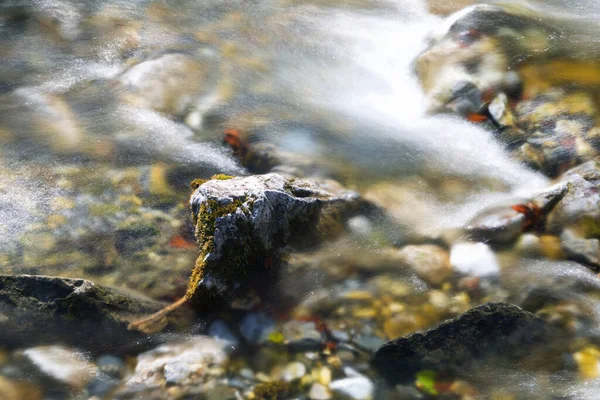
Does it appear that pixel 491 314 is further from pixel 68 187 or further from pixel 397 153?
pixel 68 187

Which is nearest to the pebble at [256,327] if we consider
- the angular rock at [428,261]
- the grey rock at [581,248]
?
the angular rock at [428,261]

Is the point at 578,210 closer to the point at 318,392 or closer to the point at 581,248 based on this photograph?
the point at 581,248

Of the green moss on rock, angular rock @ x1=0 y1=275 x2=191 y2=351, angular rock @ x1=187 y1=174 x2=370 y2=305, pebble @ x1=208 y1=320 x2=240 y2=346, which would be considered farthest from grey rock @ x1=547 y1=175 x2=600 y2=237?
angular rock @ x1=0 y1=275 x2=191 y2=351

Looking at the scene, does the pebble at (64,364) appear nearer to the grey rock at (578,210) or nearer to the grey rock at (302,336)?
the grey rock at (302,336)

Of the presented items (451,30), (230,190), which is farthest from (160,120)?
(451,30)

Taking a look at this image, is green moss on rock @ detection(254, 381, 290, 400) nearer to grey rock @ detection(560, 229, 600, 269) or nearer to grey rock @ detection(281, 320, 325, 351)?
grey rock @ detection(281, 320, 325, 351)

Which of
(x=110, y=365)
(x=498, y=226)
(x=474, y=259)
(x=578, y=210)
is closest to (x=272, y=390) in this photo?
(x=110, y=365)
